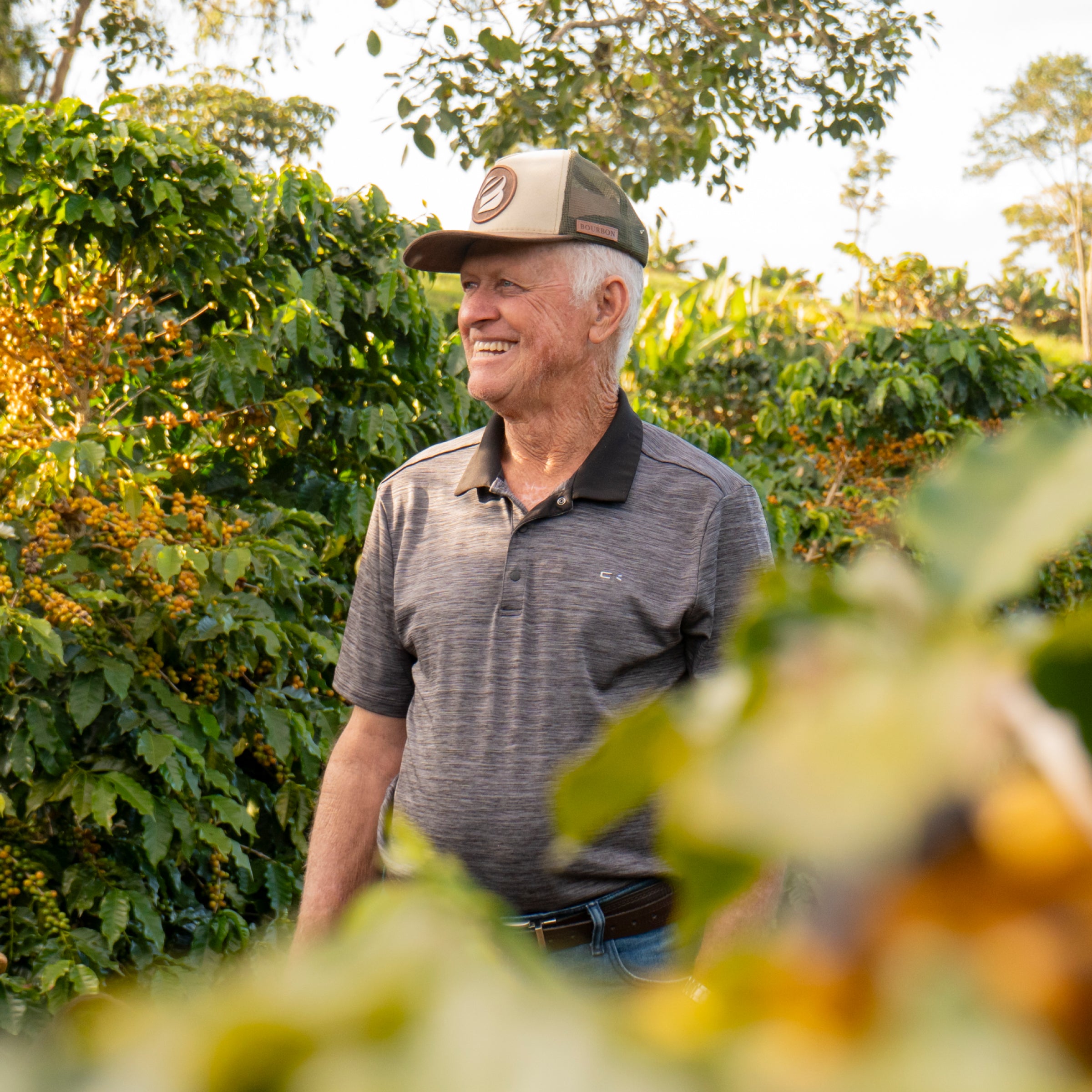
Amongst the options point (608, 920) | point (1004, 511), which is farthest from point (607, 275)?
point (1004, 511)

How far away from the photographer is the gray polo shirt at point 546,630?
1.58 metres

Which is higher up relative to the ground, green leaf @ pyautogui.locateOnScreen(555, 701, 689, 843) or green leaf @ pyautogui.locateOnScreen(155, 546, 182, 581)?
green leaf @ pyautogui.locateOnScreen(555, 701, 689, 843)

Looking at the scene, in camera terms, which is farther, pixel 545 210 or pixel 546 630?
pixel 545 210

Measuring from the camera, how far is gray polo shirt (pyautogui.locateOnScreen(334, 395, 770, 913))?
5.17 ft

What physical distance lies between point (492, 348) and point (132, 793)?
1.10 m

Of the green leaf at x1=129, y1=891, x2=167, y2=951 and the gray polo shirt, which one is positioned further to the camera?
the green leaf at x1=129, y1=891, x2=167, y2=951

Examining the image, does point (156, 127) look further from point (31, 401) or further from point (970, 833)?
point (970, 833)

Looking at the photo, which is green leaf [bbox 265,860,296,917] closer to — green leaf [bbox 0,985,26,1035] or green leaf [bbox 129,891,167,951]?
green leaf [bbox 129,891,167,951]

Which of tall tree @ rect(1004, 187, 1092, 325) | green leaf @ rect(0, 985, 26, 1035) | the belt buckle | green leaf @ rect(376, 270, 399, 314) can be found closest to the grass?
tall tree @ rect(1004, 187, 1092, 325)

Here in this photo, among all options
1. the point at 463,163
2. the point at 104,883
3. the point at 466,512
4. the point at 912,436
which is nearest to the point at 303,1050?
the point at 466,512

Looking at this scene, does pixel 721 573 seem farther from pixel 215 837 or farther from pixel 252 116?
pixel 252 116

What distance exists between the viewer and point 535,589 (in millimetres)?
1663

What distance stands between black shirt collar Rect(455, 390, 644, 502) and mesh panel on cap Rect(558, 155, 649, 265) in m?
0.29

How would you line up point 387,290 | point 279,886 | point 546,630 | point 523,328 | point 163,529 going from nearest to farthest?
point 546,630, point 523,328, point 163,529, point 279,886, point 387,290
